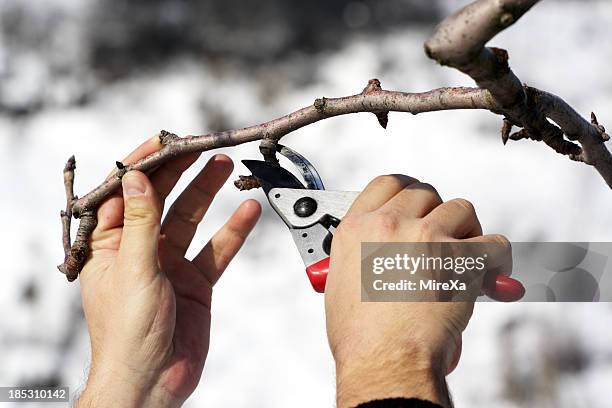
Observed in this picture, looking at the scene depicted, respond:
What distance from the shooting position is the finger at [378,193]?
95 centimetres

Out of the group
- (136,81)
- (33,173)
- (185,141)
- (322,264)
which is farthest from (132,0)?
(322,264)

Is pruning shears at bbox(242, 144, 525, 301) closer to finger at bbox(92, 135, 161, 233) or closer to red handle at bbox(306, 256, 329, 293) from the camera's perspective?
red handle at bbox(306, 256, 329, 293)

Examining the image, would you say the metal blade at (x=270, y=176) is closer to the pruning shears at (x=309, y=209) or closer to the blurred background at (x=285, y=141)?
the pruning shears at (x=309, y=209)

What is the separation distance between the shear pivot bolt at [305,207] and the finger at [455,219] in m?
0.24

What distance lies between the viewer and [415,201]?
0.93 m

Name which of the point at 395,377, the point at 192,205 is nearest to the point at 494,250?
the point at 395,377

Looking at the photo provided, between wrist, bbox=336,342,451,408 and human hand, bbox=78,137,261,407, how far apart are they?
0.42 metres

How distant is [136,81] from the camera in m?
2.74

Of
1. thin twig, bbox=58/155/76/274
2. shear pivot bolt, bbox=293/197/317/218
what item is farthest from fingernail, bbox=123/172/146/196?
shear pivot bolt, bbox=293/197/317/218

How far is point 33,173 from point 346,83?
3.94 feet

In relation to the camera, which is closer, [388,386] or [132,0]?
[388,386]

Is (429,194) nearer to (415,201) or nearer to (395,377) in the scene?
(415,201)

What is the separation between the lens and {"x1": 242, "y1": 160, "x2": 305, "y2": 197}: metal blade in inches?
44.5

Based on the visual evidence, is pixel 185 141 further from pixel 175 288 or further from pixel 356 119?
pixel 356 119
